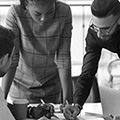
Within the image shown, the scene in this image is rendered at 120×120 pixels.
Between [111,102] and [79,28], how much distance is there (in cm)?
212

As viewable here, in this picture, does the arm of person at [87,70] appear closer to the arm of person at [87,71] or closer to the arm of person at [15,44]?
the arm of person at [87,71]

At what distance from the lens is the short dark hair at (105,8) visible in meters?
1.84

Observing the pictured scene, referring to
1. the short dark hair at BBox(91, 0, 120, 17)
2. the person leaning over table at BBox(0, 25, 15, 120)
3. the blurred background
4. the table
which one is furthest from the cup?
the blurred background

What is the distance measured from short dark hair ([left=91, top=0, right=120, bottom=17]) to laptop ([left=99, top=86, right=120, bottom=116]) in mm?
513

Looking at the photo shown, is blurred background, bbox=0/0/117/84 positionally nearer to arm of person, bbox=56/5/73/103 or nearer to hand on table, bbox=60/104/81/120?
arm of person, bbox=56/5/73/103

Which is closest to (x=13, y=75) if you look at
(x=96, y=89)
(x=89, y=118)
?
(x=89, y=118)

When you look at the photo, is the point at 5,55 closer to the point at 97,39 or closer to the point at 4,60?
the point at 4,60

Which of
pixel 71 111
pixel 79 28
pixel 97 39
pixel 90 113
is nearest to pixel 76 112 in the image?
pixel 71 111

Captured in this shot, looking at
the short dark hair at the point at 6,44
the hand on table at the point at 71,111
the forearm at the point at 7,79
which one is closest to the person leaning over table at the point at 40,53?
the forearm at the point at 7,79

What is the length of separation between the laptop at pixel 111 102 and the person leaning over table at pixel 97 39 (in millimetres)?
162

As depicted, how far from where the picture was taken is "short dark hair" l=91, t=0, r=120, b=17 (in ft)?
6.03

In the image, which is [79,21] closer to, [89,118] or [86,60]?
[86,60]

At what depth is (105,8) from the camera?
183 centimetres

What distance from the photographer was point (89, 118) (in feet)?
6.84
